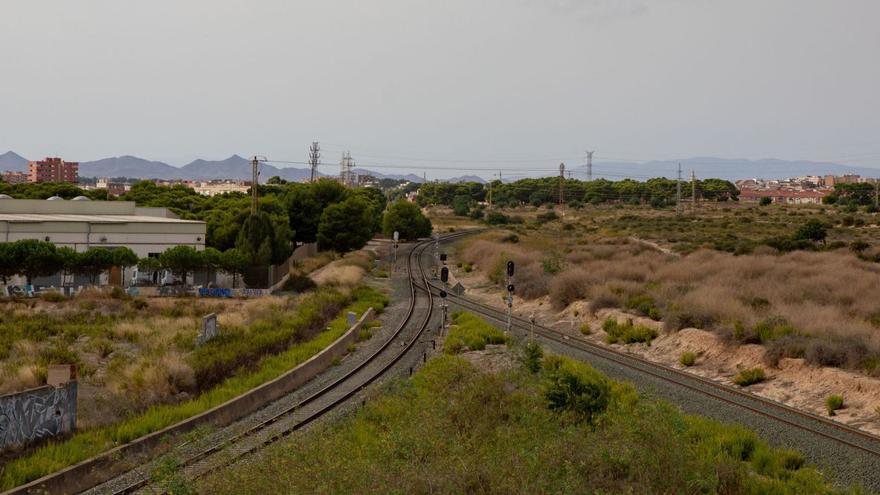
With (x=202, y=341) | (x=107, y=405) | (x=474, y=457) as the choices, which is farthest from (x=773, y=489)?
(x=202, y=341)

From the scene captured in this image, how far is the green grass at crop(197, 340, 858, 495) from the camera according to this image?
10.4m

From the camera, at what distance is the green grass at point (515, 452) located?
10.4 m

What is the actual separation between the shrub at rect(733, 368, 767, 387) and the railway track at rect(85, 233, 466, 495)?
10.9 m

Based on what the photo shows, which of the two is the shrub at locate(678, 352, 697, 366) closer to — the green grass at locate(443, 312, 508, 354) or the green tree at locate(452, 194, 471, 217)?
the green grass at locate(443, 312, 508, 354)

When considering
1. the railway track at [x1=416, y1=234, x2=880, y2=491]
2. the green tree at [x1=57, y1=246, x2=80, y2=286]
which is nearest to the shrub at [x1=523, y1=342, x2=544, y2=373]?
the railway track at [x1=416, y1=234, x2=880, y2=491]

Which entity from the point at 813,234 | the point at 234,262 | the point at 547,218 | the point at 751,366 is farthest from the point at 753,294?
the point at 547,218

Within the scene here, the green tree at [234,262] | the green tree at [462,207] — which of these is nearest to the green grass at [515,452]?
the green tree at [234,262]

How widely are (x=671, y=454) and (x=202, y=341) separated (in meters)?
20.8

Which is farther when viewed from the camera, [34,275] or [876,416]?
[34,275]

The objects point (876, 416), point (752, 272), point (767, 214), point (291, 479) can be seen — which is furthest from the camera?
point (767, 214)

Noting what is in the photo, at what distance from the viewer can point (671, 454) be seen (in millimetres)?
11883

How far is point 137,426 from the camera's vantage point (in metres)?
17.0

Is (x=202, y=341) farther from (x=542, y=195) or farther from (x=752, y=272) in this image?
(x=542, y=195)

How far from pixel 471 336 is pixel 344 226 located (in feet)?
138
